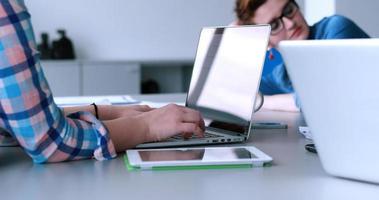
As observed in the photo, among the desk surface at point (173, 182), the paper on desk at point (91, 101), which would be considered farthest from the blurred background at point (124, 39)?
the desk surface at point (173, 182)

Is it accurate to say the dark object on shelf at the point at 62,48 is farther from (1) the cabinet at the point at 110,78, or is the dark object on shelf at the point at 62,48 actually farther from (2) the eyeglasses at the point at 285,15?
(2) the eyeglasses at the point at 285,15

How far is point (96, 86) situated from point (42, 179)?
3.52m

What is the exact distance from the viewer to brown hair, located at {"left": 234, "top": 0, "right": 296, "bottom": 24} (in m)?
1.80

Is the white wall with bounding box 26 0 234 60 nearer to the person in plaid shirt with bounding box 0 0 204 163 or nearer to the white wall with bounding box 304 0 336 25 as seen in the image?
the white wall with bounding box 304 0 336 25

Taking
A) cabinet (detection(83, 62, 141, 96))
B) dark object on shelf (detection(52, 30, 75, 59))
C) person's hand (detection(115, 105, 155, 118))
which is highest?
person's hand (detection(115, 105, 155, 118))

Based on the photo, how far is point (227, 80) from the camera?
1015 millimetres

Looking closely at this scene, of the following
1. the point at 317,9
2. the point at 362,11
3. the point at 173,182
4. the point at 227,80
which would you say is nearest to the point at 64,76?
the point at 317,9

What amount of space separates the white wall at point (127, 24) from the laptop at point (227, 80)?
10.7ft

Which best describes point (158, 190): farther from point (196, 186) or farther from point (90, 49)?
point (90, 49)

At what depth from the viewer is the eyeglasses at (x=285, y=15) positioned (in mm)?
1776

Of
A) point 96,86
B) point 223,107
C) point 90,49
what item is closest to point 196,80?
point 223,107

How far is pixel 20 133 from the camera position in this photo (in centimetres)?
67

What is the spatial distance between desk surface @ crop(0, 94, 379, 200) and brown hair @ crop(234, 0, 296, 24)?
112 cm

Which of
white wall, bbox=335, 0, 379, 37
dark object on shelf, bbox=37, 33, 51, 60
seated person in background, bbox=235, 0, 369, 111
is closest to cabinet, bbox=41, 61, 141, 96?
dark object on shelf, bbox=37, 33, 51, 60
